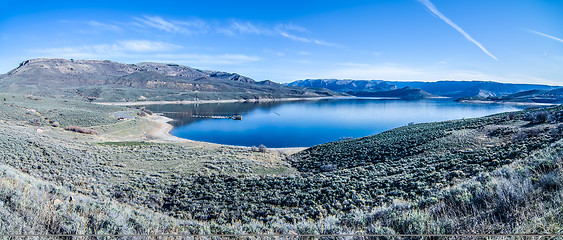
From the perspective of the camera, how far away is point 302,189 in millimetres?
11188

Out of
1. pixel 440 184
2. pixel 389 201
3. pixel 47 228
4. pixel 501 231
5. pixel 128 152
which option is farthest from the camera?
pixel 128 152

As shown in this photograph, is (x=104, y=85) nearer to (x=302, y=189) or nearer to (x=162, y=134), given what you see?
(x=162, y=134)

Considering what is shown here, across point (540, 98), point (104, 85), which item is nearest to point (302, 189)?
point (540, 98)

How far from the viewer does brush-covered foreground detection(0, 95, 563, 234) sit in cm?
435

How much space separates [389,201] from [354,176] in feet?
13.1

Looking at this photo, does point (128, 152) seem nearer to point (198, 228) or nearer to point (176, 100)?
point (198, 228)

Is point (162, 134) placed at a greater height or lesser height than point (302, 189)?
lesser

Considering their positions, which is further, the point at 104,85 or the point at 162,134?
the point at 104,85

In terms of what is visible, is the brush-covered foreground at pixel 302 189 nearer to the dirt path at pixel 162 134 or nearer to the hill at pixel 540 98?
the dirt path at pixel 162 134

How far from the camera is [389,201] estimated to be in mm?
8484

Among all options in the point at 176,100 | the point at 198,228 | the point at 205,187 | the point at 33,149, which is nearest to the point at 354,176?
the point at 205,187

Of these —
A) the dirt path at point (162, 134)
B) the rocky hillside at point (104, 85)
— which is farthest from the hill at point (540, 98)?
the dirt path at point (162, 134)

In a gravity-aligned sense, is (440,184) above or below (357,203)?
above

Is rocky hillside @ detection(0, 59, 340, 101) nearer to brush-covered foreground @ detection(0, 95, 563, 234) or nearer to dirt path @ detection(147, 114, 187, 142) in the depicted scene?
dirt path @ detection(147, 114, 187, 142)
